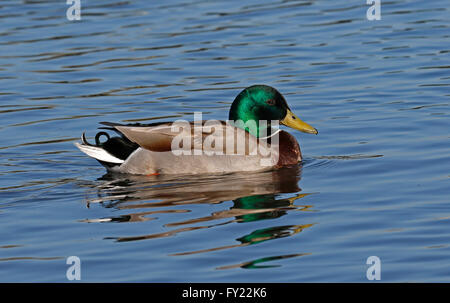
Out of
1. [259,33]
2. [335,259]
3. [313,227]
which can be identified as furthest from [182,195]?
[259,33]

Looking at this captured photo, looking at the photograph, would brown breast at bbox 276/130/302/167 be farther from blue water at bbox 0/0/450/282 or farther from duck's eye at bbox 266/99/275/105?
duck's eye at bbox 266/99/275/105

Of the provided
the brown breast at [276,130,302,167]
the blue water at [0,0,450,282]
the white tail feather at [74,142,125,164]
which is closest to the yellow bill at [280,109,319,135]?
the brown breast at [276,130,302,167]

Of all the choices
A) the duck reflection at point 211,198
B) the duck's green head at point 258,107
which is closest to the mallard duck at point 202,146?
the duck's green head at point 258,107

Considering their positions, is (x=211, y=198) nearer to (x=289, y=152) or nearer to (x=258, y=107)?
(x=289, y=152)

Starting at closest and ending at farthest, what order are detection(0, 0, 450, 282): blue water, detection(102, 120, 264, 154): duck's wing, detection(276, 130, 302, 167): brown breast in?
1. detection(0, 0, 450, 282): blue water
2. detection(102, 120, 264, 154): duck's wing
3. detection(276, 130, 302, 167): brown breast

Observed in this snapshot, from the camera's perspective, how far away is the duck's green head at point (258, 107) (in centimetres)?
1132

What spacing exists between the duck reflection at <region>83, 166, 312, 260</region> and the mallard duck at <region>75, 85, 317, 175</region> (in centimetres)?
13

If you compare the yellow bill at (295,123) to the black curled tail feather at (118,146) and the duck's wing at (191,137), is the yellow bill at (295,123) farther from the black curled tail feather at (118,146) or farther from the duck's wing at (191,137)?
the black curled tail feather at (118,146)

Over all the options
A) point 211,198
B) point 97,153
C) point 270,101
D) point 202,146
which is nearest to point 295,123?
point 270,101

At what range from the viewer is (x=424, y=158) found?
10758mm

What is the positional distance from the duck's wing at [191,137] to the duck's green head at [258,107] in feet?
1.15

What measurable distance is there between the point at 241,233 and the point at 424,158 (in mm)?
3030

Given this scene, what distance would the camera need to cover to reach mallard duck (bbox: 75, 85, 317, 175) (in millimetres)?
10852

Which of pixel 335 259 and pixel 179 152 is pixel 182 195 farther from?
pixel 335 259
